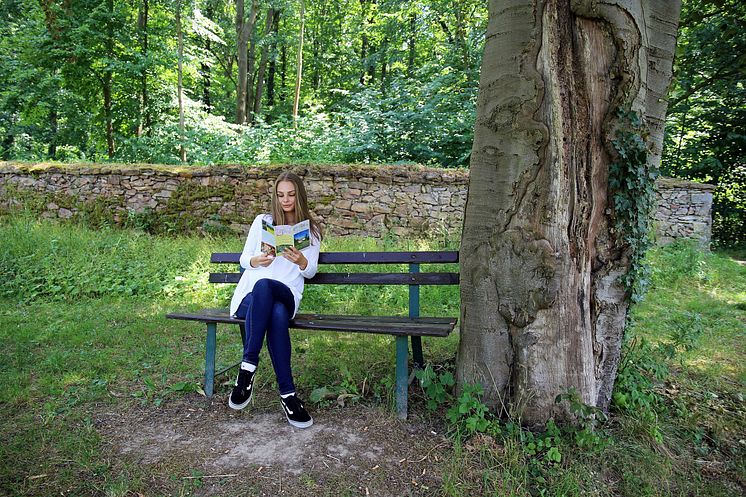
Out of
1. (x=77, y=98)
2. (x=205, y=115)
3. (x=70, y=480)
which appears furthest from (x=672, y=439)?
(x=77, y=98)

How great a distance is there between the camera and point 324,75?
2130 centimetres

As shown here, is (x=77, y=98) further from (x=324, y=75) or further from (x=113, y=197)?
(x=324, y=75)

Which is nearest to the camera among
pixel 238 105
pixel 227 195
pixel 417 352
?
pixel 417 352

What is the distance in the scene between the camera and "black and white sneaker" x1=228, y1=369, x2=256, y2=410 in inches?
128

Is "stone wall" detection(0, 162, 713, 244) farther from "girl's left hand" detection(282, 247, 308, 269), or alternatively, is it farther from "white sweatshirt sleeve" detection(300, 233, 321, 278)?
"girl's left hand" detection(282, 247, 308, 269)

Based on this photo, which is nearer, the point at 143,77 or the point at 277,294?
the point at 277,294

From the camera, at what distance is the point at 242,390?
10.8ft

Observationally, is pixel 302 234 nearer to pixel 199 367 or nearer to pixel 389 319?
pixel 389 319

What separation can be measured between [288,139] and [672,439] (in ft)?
33.8

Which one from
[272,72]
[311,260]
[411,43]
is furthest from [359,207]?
[272,72]

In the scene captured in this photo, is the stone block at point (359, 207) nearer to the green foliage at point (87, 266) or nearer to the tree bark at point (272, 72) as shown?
the green foliage at point (87, 266)

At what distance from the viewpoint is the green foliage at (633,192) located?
9.29 ft

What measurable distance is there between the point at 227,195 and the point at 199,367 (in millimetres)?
5810

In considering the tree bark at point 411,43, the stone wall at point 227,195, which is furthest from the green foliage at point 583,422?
the tree bark at point 411,43
